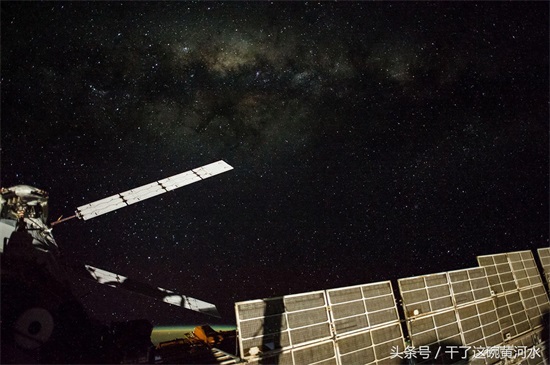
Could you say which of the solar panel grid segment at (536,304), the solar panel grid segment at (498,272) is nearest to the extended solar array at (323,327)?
the solar panel grid segment at (498,272)

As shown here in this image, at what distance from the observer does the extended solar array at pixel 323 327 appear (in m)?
6.48

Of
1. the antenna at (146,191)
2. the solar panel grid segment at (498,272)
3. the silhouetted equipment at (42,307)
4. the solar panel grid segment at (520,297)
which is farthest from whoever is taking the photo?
the solar panel grid segment at (498,272)

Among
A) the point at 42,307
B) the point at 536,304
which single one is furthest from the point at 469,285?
the point at 42,307

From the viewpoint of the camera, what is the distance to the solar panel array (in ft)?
22.3

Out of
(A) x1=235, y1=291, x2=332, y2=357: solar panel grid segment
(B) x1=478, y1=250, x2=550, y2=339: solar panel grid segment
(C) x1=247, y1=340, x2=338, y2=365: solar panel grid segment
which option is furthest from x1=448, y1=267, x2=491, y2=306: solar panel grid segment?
(A) x1=235, y1=291, x2=332, y2=357: solar panel grid segment

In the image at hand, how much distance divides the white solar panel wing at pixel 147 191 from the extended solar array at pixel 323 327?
7215 mm

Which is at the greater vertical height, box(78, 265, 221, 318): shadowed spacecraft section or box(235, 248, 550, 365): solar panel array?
box(78, 265, 221, 318): shadowed spacecraft section

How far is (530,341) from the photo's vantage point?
1213cm

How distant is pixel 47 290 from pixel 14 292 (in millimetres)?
889

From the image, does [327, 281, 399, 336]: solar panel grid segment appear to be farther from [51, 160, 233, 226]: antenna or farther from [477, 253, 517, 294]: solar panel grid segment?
[51, 160, 233, 226]: antenna

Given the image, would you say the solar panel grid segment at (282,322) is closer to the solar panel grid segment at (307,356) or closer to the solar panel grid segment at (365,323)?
the solar panel grid segment at (307,356)

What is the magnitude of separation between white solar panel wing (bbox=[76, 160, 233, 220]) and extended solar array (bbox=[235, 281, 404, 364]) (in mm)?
7215

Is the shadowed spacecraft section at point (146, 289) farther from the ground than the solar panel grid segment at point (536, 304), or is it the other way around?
the shadowed spacecraft section at point (146, 289)

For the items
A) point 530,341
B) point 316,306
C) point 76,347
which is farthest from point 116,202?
point 530,341
